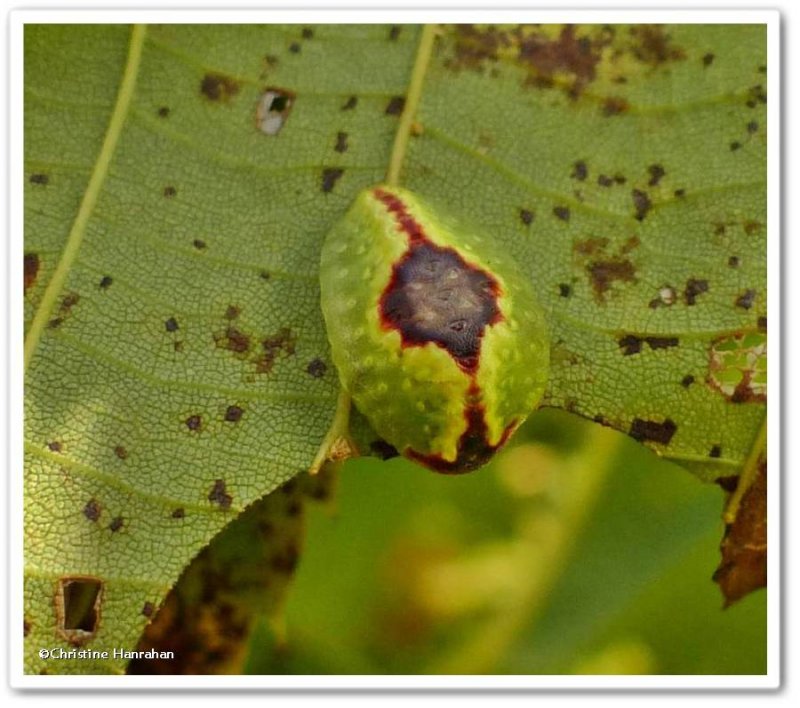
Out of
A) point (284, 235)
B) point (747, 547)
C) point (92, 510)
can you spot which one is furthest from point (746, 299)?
point (92, 510)

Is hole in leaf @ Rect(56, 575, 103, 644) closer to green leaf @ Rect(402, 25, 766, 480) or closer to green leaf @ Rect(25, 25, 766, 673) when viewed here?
green leaf @ Rect(25, 25, 766, 673)

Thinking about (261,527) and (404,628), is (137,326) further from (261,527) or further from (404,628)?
(404,628)

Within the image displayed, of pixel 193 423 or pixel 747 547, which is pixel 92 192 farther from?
pixel 747 547

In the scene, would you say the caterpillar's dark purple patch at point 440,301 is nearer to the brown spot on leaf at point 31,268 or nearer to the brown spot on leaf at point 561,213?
the brown spot on leaf at point 561,213


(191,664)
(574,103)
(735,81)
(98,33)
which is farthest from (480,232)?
(191,664)
